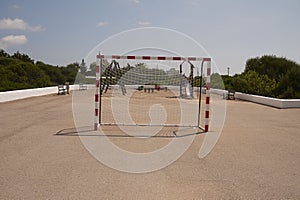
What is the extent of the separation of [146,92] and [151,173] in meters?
23.7

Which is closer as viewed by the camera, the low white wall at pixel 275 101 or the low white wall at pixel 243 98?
the low white wall at pixel 243 98

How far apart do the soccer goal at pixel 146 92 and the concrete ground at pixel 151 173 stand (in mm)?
2634

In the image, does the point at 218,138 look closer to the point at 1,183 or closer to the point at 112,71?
the point at 1,183

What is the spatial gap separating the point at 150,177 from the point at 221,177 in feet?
3.90

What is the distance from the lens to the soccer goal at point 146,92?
10.9 meters

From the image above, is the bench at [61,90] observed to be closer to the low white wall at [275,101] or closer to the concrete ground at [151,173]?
the low white wall at [275,101]

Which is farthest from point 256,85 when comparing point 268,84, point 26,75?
point 26,75

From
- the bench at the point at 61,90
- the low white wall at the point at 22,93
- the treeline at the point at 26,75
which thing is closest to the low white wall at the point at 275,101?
the bench at the point at 61,90

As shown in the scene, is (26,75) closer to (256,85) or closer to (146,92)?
(146,92)

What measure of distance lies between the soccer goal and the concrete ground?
263 centimetres

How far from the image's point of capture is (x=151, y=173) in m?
5.84

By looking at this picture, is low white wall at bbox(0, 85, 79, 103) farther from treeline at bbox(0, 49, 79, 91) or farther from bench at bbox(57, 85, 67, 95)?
treeline at bbox(0, 49, 79, 91)

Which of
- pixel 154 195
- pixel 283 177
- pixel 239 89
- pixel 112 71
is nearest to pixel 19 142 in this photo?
pixel 154 195

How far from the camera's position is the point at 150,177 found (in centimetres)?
557
